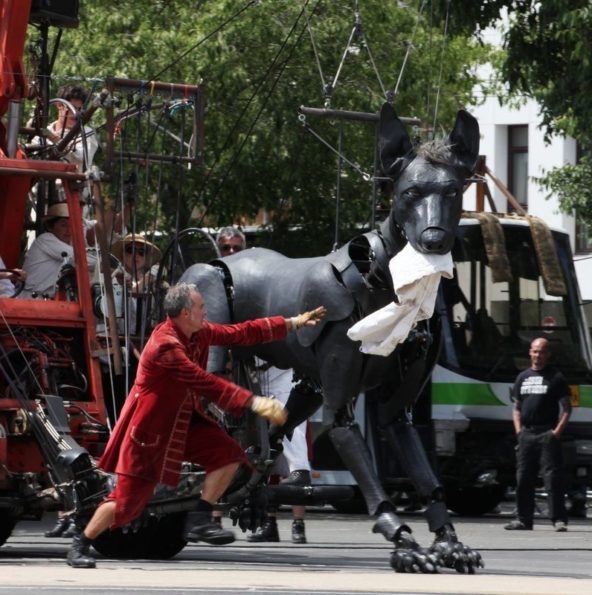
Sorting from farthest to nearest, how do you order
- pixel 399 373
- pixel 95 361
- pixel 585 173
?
1. pixel 585 173
2. pixel 95 361
3. pixel 399 373

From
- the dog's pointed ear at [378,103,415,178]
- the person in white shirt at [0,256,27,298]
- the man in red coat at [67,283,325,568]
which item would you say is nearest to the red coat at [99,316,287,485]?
the man in red coat at [67,283,325,568]

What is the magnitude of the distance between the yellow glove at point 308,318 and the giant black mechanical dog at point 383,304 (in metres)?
0.48

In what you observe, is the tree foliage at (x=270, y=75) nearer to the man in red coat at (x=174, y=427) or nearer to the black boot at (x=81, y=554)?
the man in red coat at (x=174, y=427)

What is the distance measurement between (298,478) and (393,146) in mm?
4457

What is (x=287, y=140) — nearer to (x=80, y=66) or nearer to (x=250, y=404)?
(x=80, y=66)

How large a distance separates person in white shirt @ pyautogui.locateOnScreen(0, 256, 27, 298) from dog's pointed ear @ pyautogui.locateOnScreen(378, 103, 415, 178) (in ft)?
8.17

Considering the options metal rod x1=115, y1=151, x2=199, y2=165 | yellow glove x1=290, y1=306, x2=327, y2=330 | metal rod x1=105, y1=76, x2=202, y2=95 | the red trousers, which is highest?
metal rod x1=105, y1=76, x2=202, y2=95

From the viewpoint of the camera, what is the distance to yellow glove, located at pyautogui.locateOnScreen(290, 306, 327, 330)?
11695mm

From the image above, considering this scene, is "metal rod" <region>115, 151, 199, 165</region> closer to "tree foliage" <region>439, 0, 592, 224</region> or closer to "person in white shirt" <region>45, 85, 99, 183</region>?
"person in white shirt" <region>45, 85, 99, 183</region>

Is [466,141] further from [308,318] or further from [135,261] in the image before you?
[135,261]

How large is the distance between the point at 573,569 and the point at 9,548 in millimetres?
3871

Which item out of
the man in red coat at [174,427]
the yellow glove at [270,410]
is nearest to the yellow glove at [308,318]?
the man in red coat at [174,427]

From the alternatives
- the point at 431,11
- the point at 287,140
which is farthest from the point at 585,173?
the point at 431,11

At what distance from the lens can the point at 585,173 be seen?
107ft
